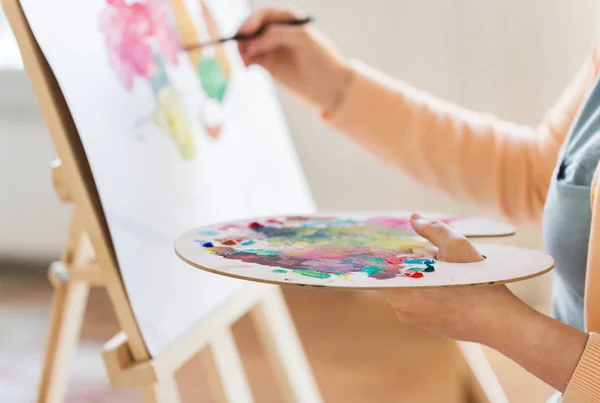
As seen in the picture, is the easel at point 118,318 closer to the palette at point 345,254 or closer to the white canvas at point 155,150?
the white canvas at point 155,150

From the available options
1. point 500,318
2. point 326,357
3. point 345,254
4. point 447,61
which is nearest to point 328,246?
point 345,254

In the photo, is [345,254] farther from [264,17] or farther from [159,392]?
[264,17]

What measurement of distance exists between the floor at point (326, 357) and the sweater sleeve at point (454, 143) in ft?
2.12

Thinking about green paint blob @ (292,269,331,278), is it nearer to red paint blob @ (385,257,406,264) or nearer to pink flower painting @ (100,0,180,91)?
red paint blob @ (385,257,406,264)

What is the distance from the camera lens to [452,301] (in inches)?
21.3

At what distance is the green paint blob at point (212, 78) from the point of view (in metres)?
0.91

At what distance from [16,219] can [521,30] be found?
1594 mm

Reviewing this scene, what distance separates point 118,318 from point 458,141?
0.49m

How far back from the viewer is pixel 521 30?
1607 millimetres

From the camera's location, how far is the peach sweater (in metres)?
0.84

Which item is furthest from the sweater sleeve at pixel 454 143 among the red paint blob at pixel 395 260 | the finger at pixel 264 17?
the red paint blob at pixel 395 260

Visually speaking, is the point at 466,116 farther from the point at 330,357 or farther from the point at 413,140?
the point at 330,357

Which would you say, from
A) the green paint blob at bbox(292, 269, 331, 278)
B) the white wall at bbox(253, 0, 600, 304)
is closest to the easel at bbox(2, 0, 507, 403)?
the green paint blob at bbox(292, 269, 331, 278)

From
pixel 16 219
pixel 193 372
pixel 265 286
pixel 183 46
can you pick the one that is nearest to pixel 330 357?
pixel 193 372
